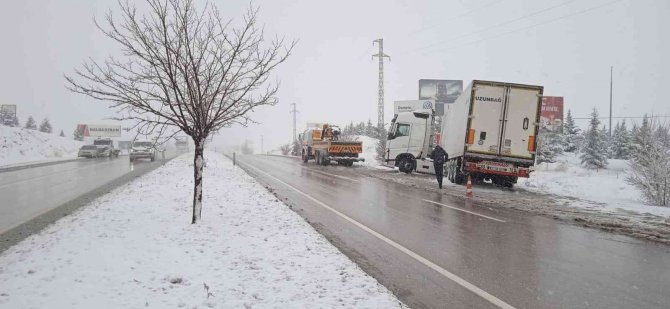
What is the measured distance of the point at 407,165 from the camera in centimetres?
2383

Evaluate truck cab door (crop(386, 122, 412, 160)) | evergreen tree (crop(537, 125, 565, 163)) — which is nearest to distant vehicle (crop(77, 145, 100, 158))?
truck cab door (crop(386, 122, 412, 160))

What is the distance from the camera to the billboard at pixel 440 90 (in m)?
53.4

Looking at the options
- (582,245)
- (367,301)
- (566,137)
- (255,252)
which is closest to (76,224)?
(255,252)

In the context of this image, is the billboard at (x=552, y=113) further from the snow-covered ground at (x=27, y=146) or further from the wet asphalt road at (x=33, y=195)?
the snow-covered ground at (x=27, y=146)

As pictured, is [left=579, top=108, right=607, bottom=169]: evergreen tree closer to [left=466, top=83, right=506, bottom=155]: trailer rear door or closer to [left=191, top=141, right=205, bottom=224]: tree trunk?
[left=466, top=83, right=506, bottom=155]: trailer rear door

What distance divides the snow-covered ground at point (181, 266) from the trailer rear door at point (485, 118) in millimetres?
9243

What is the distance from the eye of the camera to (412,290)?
4.83m

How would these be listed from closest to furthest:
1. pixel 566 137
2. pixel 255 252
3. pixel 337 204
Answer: pixel 255 252, pixel 337 204, pixel 566 137

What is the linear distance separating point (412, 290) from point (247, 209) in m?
5.94

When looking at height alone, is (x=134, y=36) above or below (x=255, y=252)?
above

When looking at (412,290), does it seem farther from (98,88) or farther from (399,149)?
(399,149)

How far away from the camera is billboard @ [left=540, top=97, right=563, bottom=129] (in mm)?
46938

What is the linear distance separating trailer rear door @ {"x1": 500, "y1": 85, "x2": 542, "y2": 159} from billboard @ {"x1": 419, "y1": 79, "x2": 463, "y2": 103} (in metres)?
38.3

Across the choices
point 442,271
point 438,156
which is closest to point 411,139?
point 438,156
